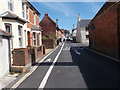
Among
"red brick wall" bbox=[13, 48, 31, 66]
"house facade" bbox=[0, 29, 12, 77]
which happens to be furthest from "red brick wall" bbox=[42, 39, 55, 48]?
"house facade" bbox=[0, 29, 12, 77]

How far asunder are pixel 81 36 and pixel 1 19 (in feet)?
134

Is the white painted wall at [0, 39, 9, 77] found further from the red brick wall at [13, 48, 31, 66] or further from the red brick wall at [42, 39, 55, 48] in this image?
the red brick wall at [42, 39, 55, 48]

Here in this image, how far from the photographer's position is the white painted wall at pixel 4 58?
24.6ft

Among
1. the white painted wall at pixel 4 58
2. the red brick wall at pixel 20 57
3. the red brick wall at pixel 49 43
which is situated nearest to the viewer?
the white painted wall at pixel 4 58

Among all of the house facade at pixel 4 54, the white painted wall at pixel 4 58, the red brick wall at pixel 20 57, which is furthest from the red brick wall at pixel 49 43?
the white painted wall at pixel 4 58

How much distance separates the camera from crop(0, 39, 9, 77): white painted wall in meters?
7.48

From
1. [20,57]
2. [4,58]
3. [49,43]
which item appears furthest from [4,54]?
[49,43]

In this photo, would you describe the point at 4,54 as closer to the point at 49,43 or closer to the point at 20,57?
the point at 20,57

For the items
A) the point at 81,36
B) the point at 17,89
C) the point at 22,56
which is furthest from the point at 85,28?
the point at 17,89

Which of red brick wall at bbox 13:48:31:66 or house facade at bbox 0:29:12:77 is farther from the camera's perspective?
red brick wall at bbox 13:48:31:66

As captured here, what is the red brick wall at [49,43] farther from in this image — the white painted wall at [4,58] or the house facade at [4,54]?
the white painted wall at [4,58]

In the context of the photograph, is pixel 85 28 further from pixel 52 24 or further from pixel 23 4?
pixel 23 4

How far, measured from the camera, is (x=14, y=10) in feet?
41.0

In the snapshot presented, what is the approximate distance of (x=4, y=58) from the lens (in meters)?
7.95
